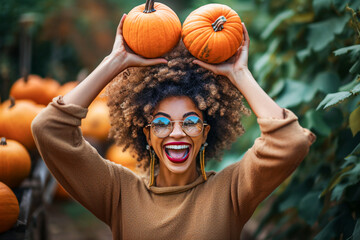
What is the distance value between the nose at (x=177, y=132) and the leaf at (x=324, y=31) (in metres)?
1.40

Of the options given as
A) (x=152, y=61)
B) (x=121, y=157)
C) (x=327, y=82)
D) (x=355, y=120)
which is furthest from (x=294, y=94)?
(x=121, y=157)

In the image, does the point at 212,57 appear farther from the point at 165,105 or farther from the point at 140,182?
the point at 140,182

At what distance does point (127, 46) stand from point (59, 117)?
1.85 feet

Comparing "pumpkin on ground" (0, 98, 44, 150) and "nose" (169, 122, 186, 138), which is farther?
"pumpkin on ground" (0, 98, 44, 150)

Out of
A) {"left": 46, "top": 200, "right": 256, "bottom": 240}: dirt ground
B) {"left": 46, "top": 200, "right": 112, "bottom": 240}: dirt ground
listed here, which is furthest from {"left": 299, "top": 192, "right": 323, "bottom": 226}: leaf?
{"left": 46, "top": 200, "right": 112, "bottom": 240}: dirt ground

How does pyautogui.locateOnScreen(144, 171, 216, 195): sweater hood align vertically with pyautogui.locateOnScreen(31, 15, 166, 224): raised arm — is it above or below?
below

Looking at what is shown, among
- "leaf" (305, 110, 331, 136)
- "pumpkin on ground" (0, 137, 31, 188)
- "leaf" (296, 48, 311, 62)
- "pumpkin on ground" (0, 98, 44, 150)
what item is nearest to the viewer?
"pumpkin on ground" (0, 137, 31, 188)

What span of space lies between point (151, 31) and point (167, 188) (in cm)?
86

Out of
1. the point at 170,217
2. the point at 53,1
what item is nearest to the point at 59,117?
the point at 170,217

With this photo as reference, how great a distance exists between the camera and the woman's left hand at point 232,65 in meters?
2.23

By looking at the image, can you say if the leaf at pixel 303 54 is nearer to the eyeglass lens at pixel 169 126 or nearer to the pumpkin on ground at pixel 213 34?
the pumpkin on ground at pixel 213 34

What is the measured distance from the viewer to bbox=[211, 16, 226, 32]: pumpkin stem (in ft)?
7.18

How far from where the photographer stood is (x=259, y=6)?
4359mm

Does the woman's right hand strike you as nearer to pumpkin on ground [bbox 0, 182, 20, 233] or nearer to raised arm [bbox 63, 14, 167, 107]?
raised arm [bbox 63, 14, 167, 107]
